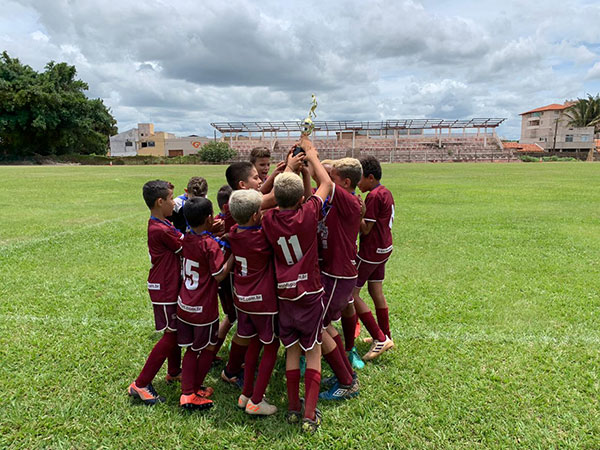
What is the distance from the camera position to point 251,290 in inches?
119

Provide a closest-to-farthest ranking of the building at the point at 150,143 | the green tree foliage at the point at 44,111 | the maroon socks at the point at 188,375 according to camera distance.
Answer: the maroon socks at the point at 188,375 → the green tree foliage at the point at 44,111 → the building at the point at 150,143

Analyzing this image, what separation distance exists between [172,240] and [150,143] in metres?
90.5

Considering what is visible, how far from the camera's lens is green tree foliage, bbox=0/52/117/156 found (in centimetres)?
5294

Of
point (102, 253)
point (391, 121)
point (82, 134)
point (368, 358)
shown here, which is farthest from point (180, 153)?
point (368, 358)

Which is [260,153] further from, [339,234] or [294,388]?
[294,388]

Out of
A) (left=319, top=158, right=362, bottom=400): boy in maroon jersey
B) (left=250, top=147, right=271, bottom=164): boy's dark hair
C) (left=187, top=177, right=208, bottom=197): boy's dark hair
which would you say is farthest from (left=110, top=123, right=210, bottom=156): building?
(left=319, top=158, right=362, bottom=400): boy in maroon jersey

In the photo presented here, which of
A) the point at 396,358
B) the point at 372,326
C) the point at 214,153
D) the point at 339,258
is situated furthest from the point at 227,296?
the point at 214,153

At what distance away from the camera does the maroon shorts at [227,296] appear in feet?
12.1

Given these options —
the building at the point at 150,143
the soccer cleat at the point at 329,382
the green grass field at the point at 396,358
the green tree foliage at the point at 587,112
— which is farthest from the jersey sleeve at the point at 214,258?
the green tree foliage at the point at 587,112

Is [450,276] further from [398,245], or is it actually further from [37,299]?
[37,299]

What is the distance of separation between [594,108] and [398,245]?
9160 cm

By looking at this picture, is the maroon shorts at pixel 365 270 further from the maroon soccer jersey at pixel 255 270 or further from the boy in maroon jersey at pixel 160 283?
the boy in maroon jersey at pixel 160 283

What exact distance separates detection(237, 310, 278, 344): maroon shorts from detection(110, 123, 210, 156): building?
84111 mm

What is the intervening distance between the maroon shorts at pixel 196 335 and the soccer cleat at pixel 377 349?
5.04ft
